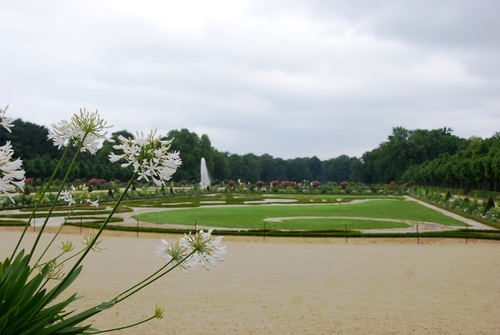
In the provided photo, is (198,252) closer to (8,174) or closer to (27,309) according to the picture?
(27,309)

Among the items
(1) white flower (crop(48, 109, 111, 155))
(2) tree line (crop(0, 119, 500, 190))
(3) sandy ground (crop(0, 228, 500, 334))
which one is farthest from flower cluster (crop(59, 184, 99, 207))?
(2) tree line (crop(0, 119, 500, 190))

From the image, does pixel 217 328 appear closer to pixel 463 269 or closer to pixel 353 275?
pixel 353 275

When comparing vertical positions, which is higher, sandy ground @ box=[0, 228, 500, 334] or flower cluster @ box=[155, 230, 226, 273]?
flower cluster @ box=[155, 230, 226, 273]

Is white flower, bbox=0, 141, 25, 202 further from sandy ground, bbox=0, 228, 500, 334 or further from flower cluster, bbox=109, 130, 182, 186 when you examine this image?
sandy ground, bbox=0, 228, 500, 334

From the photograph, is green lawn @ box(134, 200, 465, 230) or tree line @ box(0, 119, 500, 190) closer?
green lawn @ box(134, 200, 465, 230)

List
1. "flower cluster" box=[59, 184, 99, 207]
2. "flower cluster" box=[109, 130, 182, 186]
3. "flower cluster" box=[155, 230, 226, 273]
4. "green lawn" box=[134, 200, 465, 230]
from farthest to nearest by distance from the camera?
1. "green lawn" box=[134, 200, 465, 230]
2. "flower cluster" box=[59, 184, 99, 207]
3. "flower cluster" box=[155, 230, 226, 273]
4. "flower cluster" box=[109, 130, 182, 186]

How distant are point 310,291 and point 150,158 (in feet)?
21.9

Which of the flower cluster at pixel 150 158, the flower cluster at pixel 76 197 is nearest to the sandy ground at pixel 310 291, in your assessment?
the flower cluster at pixel 76 197

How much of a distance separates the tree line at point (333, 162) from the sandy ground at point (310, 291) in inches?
1010

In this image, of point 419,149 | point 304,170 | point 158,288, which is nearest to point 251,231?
point 158,288

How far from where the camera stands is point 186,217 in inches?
873

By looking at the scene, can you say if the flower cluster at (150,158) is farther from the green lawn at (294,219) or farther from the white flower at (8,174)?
the green lawn at (294,219)

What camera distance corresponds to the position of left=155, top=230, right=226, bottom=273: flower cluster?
7.97 ft

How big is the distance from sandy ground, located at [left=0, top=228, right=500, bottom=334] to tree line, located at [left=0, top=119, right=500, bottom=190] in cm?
2564
